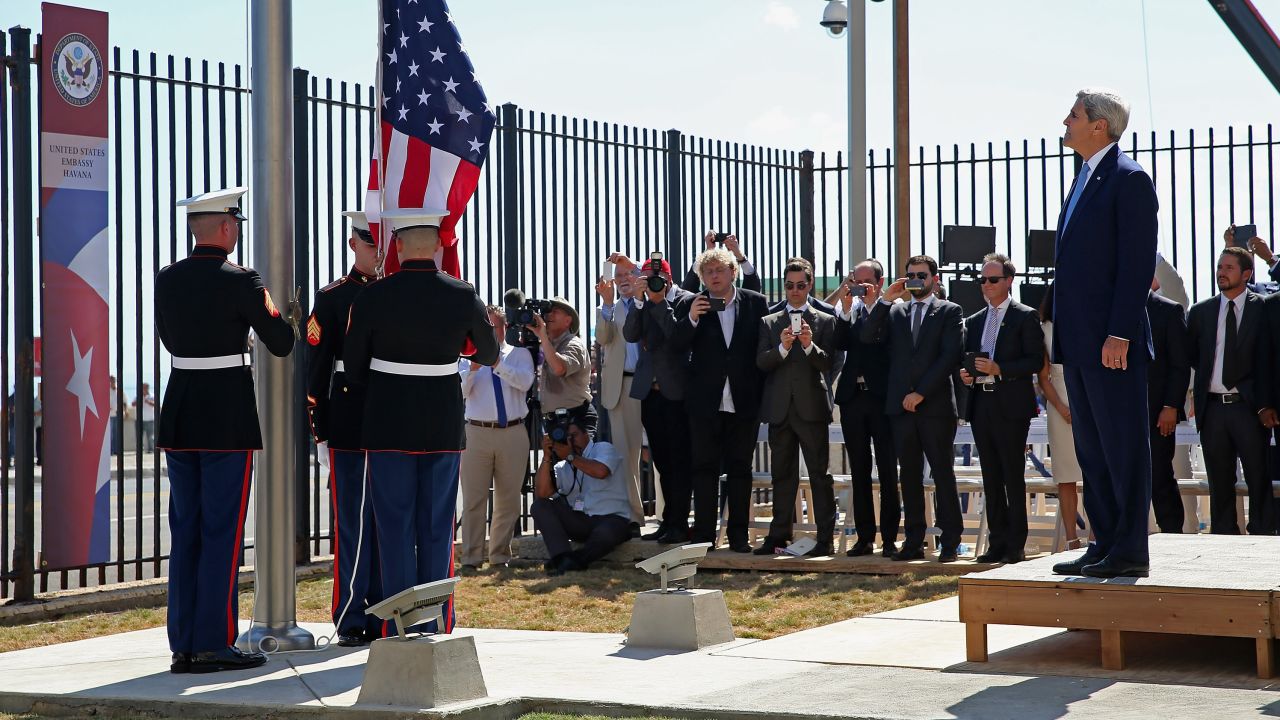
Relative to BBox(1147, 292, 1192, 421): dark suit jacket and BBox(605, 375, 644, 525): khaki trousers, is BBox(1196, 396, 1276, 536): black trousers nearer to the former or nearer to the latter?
BBox(1147, 292, 1192, 421): dark suit jacket


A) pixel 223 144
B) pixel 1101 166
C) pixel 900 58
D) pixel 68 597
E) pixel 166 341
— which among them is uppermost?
pixel 900 58

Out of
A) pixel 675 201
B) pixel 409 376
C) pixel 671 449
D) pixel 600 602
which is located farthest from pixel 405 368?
pixel 675 201

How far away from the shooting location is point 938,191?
12.9 metres

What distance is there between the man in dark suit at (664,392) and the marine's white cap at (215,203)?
175 inches

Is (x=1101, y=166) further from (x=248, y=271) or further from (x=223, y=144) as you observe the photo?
(x=223, y=144)

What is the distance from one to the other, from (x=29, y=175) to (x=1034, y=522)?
648cm

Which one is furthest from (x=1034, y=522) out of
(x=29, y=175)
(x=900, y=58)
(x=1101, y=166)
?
(x=29, y=175)

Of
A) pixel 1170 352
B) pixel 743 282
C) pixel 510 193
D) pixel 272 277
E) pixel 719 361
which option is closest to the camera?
pixel 272 277

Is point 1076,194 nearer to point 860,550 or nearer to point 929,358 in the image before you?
point 929,358

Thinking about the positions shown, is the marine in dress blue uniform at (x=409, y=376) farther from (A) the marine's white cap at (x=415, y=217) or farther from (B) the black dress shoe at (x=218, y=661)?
(B) the black dress shoe at (x=218, y=661)

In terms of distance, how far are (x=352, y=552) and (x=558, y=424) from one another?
3741mm

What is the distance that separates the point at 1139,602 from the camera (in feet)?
17.4

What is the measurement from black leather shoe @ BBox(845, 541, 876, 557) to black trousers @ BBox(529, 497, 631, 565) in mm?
1467

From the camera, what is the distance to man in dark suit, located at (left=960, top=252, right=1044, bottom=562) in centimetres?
899
